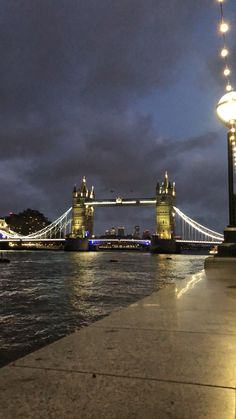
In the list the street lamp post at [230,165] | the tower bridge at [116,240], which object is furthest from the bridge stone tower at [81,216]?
the street lamp post at [230,165]

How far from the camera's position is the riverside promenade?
198 centimetres

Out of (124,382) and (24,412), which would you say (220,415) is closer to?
(124,382)

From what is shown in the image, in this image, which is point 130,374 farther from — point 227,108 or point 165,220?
point 165,220

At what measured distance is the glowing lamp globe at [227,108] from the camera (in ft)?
33.1

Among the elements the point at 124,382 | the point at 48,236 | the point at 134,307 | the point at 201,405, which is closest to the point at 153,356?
the point at 124,382

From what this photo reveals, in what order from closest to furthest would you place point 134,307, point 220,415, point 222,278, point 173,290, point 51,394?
point 220,415 → point 51,394 → point 134,307 → point 173,290 → point 222,278

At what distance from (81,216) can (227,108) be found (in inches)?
4430

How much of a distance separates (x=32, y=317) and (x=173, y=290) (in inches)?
169

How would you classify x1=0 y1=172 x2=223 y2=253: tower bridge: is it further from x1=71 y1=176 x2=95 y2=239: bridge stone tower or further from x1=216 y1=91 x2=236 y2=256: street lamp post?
x1=216 y1=91 x2=236 y2=256: street lamp post

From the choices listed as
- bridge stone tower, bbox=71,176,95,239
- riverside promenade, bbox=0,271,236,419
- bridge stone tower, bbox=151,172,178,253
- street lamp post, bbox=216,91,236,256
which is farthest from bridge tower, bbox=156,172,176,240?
riverside promenade, bbox=0,271,236,419

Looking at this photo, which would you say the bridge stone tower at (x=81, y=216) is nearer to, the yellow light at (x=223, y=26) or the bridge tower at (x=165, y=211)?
the bridge tower at (x=165, y=211)

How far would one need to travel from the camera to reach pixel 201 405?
79.7 inches

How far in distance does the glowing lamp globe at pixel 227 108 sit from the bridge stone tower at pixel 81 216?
105m

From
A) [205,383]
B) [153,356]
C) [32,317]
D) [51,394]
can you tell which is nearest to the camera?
[51,394]
